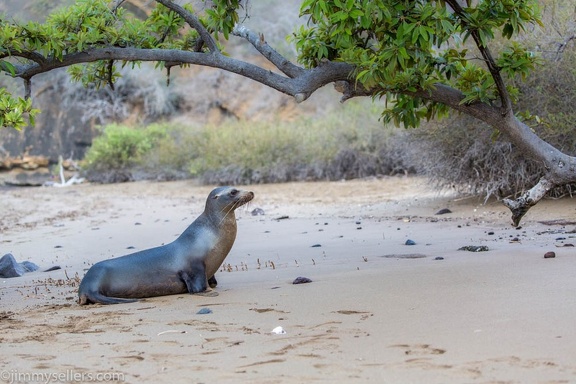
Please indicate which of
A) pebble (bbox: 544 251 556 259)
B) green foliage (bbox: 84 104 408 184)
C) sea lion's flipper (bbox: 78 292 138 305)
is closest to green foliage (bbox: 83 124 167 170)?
green foliage (bbox: 84 104 408 184)

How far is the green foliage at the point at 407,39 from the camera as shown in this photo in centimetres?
571

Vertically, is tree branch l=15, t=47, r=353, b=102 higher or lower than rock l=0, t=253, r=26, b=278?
higher

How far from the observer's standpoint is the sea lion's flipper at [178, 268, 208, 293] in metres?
6.02

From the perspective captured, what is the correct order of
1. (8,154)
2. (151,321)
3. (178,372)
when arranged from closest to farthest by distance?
(178,372) < (151,321) < (8,154)

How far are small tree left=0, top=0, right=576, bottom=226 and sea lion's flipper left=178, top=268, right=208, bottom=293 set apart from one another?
1.63 metres

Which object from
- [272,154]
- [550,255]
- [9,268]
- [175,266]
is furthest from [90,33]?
[272,154]

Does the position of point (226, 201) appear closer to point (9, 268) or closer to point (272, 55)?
point (272, 55)

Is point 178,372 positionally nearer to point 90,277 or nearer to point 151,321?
point 151,321

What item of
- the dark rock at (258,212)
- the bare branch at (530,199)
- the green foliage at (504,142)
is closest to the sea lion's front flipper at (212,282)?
the bare branch at (530,199)

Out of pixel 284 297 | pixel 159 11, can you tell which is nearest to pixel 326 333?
pixel 284 297

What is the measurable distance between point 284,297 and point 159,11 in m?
3.50

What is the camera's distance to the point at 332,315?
15.6 feet

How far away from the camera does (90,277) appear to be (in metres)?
5.92

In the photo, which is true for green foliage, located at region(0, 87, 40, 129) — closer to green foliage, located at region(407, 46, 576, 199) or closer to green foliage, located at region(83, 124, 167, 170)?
green foliage, located at region(407, 46, 576, 199)
